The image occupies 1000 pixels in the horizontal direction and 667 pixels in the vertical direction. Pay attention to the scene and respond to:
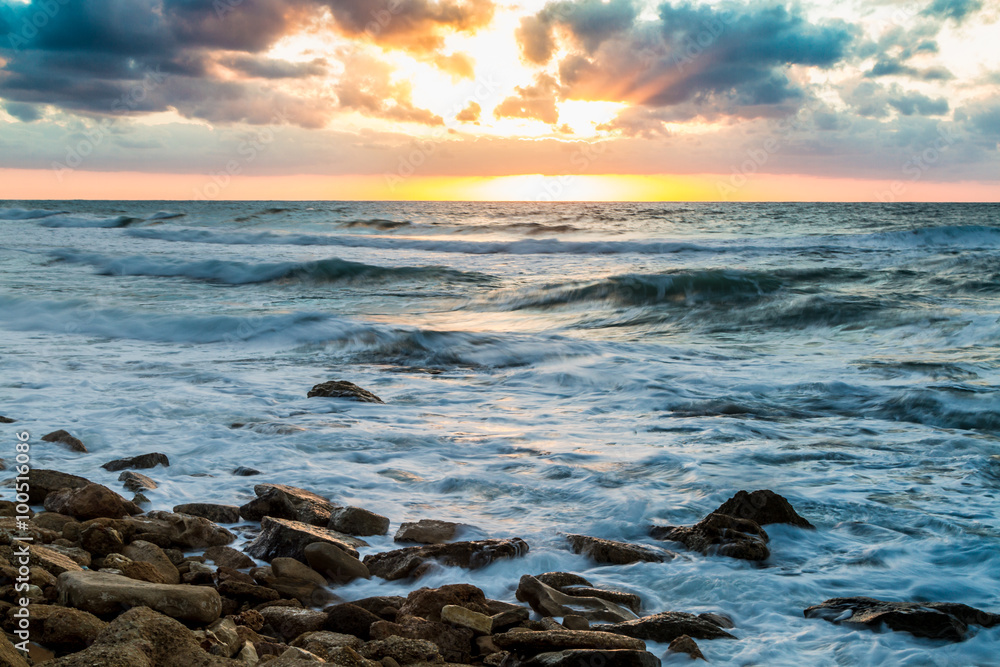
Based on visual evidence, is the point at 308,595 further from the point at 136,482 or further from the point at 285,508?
the point at 136,482

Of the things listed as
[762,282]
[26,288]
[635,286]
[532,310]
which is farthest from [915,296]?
[26,288]

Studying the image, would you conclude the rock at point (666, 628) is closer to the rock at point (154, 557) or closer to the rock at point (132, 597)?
the rock at point (132, 597)

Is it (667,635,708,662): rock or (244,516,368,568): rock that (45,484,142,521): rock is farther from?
(667,635,708,662): rock

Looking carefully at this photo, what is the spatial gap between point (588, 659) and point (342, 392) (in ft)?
16.9

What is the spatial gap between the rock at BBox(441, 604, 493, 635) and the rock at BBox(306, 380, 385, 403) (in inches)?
172

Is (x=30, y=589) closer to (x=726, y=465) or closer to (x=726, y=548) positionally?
(x=726, y=548)

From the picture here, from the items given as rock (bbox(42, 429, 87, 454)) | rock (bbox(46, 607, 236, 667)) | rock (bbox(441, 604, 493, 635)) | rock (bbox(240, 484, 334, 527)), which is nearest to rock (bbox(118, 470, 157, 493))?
rock (bbox(240, 484, 334, 527))

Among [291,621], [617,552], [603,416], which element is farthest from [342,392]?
[291,621]

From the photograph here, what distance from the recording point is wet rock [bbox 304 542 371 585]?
11.6 feet

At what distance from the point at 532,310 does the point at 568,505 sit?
11.1 m

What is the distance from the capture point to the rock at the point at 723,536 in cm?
386

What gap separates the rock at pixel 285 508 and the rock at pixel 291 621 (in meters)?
1.11

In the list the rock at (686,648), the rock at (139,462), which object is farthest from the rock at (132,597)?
the rock at (139,462)

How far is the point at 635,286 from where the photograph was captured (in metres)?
17.0
